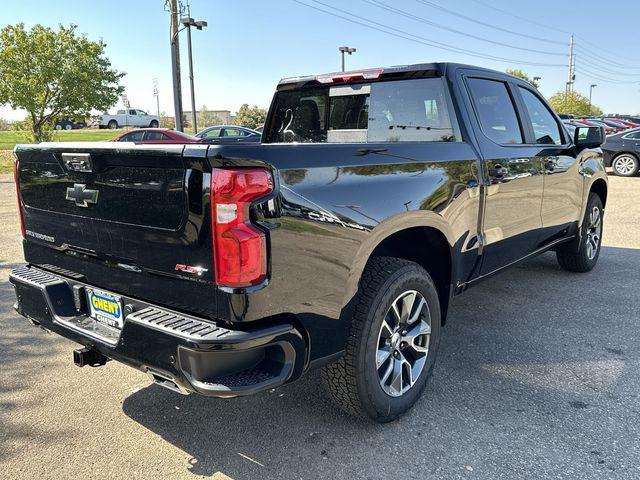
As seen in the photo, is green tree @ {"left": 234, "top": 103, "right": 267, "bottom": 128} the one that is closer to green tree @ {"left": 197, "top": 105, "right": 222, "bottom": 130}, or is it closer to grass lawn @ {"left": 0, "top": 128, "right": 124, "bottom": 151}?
grass lawn @ {"left": 0, "top": 128, "right": 124, "bottom": 151}

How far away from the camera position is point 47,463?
2.50m

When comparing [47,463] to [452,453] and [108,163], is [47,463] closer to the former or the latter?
[108,163]

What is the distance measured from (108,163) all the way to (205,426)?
145 centimetres

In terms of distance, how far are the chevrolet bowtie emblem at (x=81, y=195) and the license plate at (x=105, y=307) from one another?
1.40ft

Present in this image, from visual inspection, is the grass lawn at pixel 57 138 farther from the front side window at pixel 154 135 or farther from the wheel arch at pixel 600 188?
the wheel arch at pixel 600 188

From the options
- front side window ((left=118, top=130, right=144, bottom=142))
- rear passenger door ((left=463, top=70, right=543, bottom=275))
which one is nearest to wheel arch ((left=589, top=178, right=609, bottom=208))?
rear passenger door ((left=463, top=70, right=543, bottom=275))

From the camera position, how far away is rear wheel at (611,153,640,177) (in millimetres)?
15203

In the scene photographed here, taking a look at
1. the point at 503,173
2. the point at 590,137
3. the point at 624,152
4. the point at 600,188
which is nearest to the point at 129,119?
the point at 624,152

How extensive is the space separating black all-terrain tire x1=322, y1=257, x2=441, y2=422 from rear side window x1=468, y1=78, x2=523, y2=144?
54.1 inches

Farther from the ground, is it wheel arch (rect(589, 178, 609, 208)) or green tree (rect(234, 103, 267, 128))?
green tree (rect(234, 103, 267, 128))

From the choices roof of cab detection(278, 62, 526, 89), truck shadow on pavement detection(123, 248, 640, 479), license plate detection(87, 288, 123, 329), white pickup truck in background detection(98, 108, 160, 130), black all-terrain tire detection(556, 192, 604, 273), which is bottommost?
truck shadow on pavement detection(123, 248, 640, 479)

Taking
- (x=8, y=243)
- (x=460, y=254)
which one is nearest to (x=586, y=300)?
(x=460, y=254)

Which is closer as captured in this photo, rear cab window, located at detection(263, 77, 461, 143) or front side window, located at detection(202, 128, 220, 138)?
rear cab window, located at detection(263, 77, 461, 143)

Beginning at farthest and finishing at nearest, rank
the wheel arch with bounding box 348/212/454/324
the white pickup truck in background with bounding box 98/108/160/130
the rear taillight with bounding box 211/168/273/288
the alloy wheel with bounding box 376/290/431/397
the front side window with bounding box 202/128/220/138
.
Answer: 1. the white pickup truck in background with bounding box 98/108/160/130
2. the front side window with bounding box 202/128/220/138
3. the alloy wheel with bounding box 376/290/431/397
4. the wheel arch with bounding box 348/212/454/324
5. the rear taillight with bounding box 211/168/273/288
